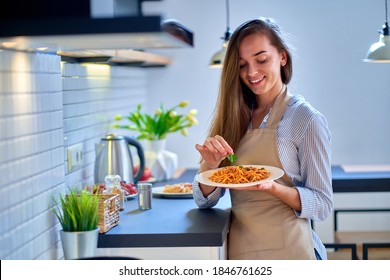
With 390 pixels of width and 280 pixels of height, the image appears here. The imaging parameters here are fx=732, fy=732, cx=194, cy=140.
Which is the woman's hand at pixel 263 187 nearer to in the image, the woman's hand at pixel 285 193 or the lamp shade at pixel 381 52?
the woman's hand at pixel 285 193

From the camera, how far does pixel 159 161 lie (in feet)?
8.83

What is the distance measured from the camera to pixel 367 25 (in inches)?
138

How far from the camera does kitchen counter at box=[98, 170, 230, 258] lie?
1.64 m

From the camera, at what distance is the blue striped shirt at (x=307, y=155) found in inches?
65.0

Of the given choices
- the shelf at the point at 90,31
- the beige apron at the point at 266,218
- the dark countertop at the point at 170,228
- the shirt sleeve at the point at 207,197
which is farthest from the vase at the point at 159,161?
the shelf at the point at 90,31

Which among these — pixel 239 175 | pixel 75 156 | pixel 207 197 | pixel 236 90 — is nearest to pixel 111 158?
pixel 75 156

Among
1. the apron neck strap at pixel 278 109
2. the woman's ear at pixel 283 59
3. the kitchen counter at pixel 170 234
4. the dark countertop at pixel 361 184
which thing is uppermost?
the woman's ear at pixel 283 59

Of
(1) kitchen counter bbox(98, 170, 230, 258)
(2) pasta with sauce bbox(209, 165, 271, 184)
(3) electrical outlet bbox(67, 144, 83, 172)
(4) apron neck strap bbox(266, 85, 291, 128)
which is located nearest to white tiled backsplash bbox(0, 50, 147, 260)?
(3) electrical outlet bbox(67, 144, 83, 172)

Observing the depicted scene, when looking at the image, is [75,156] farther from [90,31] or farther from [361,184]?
[361,184]

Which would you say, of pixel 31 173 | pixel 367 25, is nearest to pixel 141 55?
pixel 31 173

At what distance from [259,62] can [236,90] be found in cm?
10

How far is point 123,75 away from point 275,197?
1.48 metres

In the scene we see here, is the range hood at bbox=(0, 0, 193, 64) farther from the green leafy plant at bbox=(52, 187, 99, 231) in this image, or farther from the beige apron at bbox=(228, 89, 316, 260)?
the beige apron at bbox=(228, 89, 316, 260)
